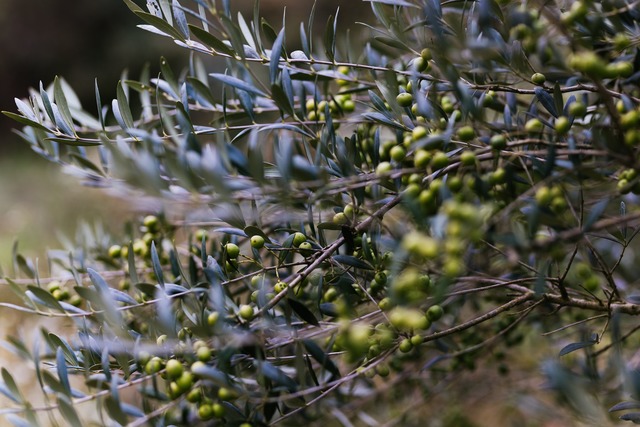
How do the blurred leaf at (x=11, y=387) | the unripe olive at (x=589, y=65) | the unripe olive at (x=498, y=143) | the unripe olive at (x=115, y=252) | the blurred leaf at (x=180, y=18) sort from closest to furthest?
1. the unripe olive at (x=589, y=65)
2. the unripe olive at (x=498, y=143)
3. the blurred leaf at (x=11, y=387)
4. the blurred leaf at (x=180, y=18)
5. the unripe olive at (x=115, y=252)

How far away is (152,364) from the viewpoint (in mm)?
699

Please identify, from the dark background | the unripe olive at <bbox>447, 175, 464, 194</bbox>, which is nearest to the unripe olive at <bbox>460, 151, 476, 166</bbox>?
the unripe olive at <bbox>447, 175, 464, 194</bbox>

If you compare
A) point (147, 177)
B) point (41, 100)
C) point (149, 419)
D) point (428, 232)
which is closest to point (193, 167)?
point (147, 177)

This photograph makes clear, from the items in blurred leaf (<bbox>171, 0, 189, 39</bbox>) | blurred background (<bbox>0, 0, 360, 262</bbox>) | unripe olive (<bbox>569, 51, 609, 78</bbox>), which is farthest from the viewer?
blurred background (<bbox>0, 0, 360, 262</bbox>)

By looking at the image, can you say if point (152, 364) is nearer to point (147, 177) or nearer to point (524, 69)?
point (147, 177)

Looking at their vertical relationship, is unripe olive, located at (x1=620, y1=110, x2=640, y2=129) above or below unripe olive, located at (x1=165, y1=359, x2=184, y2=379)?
above

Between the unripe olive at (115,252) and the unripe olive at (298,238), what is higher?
the unripe olive at (298,238)

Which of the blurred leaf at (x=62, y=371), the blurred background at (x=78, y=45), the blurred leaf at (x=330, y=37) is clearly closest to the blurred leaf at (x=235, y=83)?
the blurred leaf at (x=330, y=37)

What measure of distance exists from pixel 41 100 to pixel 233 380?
589mm

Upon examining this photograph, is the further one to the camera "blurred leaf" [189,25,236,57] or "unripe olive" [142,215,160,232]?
"unripe olive" [142,215,160,232]

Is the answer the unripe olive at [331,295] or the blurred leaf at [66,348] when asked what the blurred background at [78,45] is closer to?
the unripe olive at [331,295]

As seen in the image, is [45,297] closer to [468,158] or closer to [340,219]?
[340,219]

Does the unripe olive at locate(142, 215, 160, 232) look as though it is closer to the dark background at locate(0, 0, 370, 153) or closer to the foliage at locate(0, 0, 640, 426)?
the foliage at locate(0, 0, 640, 426)

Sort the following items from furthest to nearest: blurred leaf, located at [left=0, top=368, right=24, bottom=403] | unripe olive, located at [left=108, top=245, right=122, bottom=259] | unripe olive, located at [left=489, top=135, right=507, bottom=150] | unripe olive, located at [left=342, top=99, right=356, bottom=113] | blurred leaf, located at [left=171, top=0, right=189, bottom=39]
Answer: unripe olive, located at [left=108, top=245, right=122, bottom=259], unripe olive, located at [left=342, top=99, right=356, bottom=113], blurred leaf, located at [left=171, top=0, right=189, bottom=39], blurred leaf, located at [left=0, top=368, right=24, bottom=403], unripe olive, located at [left=489, top=135, right=507, bottom=150]
